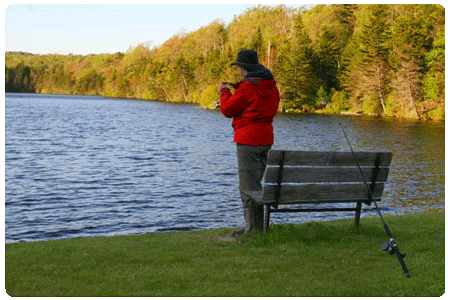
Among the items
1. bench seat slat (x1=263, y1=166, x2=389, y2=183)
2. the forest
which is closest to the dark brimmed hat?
bench seat slat (x1=263, y1=166, x2=389, y2=183)

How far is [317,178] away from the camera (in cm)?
714

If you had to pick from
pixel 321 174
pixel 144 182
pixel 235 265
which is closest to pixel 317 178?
pixel 321 174

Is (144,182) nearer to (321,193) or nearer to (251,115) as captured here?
(321,193)

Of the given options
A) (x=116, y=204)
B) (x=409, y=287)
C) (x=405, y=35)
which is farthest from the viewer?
(x=405, y=35)

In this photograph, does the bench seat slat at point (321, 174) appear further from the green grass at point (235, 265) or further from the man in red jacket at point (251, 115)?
the green grass at point (235, 265)

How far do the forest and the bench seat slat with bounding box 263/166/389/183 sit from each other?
28.6 m

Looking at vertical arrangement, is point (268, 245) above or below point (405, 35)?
below

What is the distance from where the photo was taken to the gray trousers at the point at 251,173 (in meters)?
7.09

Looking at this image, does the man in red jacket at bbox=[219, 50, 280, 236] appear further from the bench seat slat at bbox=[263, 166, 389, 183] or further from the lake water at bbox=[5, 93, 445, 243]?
the lake water at bbox=[5, 93, 445, 243]

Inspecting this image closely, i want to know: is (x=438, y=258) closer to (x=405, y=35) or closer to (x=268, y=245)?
(x=268, y=245)

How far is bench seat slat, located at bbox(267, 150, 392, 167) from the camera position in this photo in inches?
264

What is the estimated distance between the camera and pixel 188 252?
247 inches

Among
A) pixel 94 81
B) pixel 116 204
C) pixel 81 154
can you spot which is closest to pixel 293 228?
pixel 116 204

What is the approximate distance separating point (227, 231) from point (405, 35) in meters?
63.4
